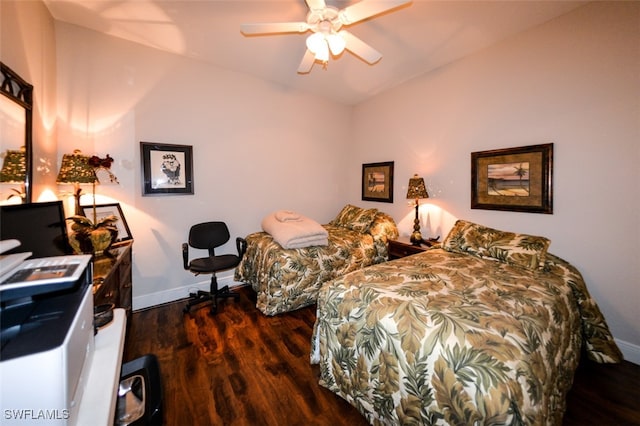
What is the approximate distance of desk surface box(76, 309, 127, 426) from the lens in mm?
667

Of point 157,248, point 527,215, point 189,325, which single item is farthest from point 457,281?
point 157,248

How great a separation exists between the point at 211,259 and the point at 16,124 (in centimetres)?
180

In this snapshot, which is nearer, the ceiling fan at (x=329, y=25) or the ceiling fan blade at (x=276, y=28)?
the ceiling fan at (x=329, y=25)

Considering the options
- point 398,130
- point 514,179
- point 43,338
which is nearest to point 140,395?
point 43,338

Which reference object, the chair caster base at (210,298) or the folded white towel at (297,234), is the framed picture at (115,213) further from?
the folded white towel at (297,234)

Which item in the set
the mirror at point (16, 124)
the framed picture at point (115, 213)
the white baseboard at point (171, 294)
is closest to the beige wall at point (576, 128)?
the white baseboard at point (171, 294)

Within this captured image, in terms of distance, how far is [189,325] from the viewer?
8.00ft

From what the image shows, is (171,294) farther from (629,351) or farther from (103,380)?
(629,351)

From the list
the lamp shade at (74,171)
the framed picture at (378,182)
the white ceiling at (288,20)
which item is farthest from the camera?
the framed picture at (378,182)

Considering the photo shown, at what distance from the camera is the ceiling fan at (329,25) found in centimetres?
162

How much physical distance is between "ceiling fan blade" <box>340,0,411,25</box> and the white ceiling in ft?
0.37

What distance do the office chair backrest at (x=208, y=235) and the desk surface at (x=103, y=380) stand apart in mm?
1903

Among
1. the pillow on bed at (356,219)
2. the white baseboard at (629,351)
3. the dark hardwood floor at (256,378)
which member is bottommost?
the dark hardwood floor at (256,378)

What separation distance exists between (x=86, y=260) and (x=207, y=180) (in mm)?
2313
